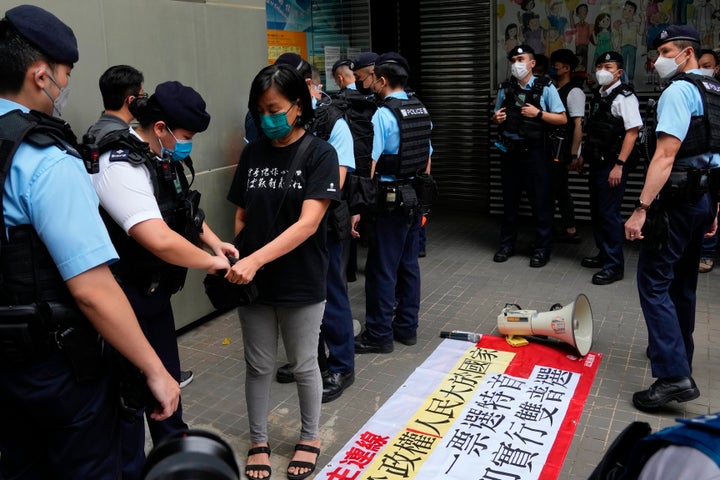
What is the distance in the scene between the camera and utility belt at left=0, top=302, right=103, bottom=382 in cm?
196

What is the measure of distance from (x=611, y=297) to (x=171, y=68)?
4.24 meters

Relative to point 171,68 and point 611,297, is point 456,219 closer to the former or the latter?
point 611,297

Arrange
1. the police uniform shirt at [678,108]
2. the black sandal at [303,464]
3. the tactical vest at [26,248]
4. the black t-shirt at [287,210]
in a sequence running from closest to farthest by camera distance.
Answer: the tactical vest at [26,248] → the black t-shirt at [287,210] → the black sandal at [303,464] → the police uniform shirt at [678,108]

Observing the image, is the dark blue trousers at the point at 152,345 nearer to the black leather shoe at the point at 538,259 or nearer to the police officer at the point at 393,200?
the police officer at the point at 393,200

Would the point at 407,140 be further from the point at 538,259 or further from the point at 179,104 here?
the point at 538,259

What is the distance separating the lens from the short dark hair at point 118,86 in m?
4.10

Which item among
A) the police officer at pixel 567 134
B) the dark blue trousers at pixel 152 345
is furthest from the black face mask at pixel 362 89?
the dark blue trousers at pixel 152 345

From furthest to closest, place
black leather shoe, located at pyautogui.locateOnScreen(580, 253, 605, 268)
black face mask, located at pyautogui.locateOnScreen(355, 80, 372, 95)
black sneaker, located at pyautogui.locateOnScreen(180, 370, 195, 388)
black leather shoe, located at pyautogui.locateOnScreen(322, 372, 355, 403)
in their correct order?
1. black leather shoe, located at pyautogui.locateOnScreen(580, 253, 605, 268)
2. black face mask, located at pyautogui.locateOnScreen(355, 80, 372, 95)
3. black sneaker, located at pyautogui.locateOnScreen(180, 370, 195, 388)
4. black leather shoe, located at pyautogui.locateOnScreen(322, 372, 355, 403)

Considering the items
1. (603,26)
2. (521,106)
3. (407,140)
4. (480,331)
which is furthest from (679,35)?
(603,26)

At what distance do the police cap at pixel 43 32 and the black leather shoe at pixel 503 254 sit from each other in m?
5.75

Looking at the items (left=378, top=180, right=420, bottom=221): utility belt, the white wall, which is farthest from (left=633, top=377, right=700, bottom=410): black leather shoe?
the white wall

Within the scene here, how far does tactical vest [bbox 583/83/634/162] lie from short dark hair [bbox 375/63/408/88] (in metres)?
2.55

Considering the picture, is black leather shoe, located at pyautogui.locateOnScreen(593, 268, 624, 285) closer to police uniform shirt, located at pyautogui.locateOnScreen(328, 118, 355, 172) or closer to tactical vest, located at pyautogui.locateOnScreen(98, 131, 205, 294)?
police uniform shirt, located at pyautogui.locateOnScreen(328, 118, 355, 172)

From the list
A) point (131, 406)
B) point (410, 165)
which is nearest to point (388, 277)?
point (410, 165)
